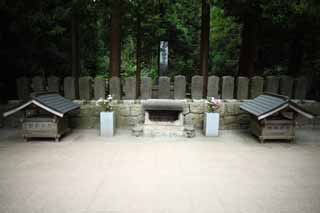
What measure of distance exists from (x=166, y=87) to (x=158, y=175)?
3410 mm

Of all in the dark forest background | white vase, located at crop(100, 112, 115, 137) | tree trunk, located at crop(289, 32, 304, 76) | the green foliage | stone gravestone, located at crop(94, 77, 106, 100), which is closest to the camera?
white vase, located at crop(100, 112, 115, 137)

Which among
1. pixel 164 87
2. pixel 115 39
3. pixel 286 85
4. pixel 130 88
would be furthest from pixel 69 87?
pixel 286 85

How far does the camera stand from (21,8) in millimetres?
5879

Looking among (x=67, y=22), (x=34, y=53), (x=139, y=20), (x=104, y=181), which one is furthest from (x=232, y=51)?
(x=104, y=181)

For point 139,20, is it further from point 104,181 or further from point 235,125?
point 104,181

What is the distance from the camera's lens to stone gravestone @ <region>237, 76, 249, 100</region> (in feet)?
21.3

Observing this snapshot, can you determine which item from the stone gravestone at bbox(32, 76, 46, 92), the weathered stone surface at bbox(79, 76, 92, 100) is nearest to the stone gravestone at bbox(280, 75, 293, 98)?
the weathered stone surface at bbox(79, 76, 92, 100)

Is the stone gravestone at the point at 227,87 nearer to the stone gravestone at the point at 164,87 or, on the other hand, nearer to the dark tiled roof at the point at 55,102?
the stone gravestone at the point at 164,87

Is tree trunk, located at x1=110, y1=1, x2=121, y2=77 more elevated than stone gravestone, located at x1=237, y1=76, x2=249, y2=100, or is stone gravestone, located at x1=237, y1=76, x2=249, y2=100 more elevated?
tree trunk, located at x1=110, y1=1, x2=121, y2=77

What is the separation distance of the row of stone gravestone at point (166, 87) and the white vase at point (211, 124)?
103 cm

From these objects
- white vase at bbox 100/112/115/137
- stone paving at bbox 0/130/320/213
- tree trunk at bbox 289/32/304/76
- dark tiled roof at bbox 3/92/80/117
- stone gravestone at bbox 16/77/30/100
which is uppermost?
tree trunk at bbox 289/32/304/76

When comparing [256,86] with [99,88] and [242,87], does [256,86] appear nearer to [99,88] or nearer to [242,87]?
[242,87]

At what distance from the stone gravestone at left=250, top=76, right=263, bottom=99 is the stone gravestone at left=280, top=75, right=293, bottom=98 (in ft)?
2.17

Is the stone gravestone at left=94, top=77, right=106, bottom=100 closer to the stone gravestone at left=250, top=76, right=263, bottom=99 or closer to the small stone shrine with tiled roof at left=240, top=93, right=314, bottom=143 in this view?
the small stone shrine with tiled roof at left=240, top=93, right=314, bottom=143
